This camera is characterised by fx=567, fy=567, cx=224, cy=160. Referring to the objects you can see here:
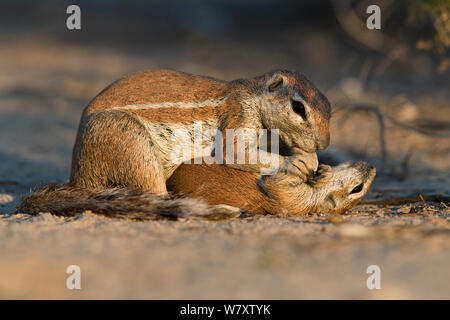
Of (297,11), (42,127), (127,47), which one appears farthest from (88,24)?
(42,127)

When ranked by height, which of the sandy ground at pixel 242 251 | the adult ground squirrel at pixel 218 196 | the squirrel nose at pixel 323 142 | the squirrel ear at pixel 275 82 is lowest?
the sandy ground at pixel 242 251

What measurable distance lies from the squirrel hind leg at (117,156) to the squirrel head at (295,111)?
118 cm

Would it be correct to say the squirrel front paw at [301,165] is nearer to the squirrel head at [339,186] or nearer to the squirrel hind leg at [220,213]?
the squirrel head at [339,186]

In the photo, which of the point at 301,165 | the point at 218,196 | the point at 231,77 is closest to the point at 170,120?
the point at 218,196

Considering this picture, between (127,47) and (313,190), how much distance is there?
50.3 ft

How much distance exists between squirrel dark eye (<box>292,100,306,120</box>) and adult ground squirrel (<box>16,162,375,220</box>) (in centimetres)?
56

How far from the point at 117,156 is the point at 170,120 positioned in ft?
2.15

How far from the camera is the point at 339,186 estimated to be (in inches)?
207

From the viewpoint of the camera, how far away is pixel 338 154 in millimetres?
6066

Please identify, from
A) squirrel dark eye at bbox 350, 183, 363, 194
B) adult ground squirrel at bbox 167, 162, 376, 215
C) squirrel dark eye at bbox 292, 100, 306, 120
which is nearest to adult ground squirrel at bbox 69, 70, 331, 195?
squirrel dark eye at bbox 292, 100, 306, 120

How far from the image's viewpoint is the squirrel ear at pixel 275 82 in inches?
212

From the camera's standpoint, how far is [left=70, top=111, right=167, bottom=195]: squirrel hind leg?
4.80 meters

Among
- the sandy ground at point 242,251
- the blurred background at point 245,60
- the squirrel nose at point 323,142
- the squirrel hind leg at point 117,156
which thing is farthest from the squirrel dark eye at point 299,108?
the squirrel hind leg at point 117,156

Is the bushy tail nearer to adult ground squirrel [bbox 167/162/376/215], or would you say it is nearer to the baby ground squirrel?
the baby ground squirrel
